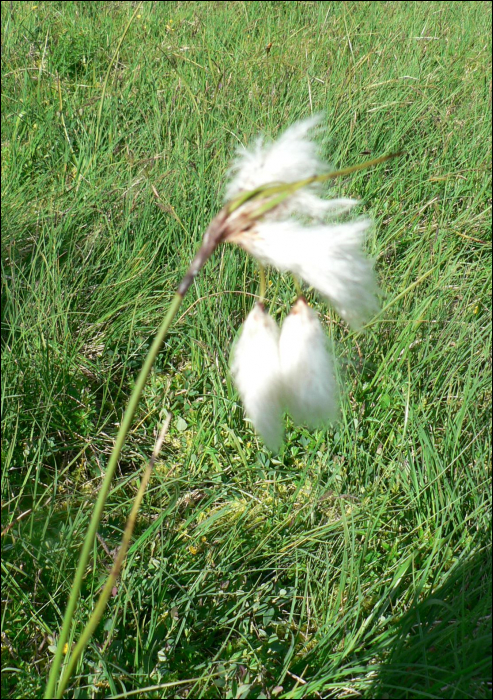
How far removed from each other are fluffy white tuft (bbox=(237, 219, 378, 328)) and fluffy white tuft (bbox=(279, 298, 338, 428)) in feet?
0.15

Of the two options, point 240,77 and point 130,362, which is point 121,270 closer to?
point 130,362

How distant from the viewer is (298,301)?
772 millimetres

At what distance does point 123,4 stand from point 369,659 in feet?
13.3

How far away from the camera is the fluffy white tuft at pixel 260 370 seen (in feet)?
2.55

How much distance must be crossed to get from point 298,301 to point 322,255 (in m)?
0.08

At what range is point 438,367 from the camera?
1.69 metres

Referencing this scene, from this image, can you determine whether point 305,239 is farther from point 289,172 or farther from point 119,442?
point 119,442

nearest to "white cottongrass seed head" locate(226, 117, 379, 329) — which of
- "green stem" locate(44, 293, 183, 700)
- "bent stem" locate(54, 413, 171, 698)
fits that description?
"green stem" locate(44, 293, 183, 700)

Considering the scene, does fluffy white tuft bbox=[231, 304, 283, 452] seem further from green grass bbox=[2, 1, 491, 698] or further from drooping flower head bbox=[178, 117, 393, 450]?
green grass bbox=[2, 1, 491, 698]

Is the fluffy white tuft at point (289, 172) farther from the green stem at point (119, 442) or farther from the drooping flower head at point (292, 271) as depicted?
the green stem at point (119, 442)

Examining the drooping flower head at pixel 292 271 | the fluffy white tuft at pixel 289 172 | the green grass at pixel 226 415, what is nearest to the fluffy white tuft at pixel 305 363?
the drooping flower head at pixel 292 271

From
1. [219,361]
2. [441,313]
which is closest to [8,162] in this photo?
[219,361]

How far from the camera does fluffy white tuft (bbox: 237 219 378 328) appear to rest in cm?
71

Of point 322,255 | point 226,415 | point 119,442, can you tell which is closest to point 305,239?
point 322,255
